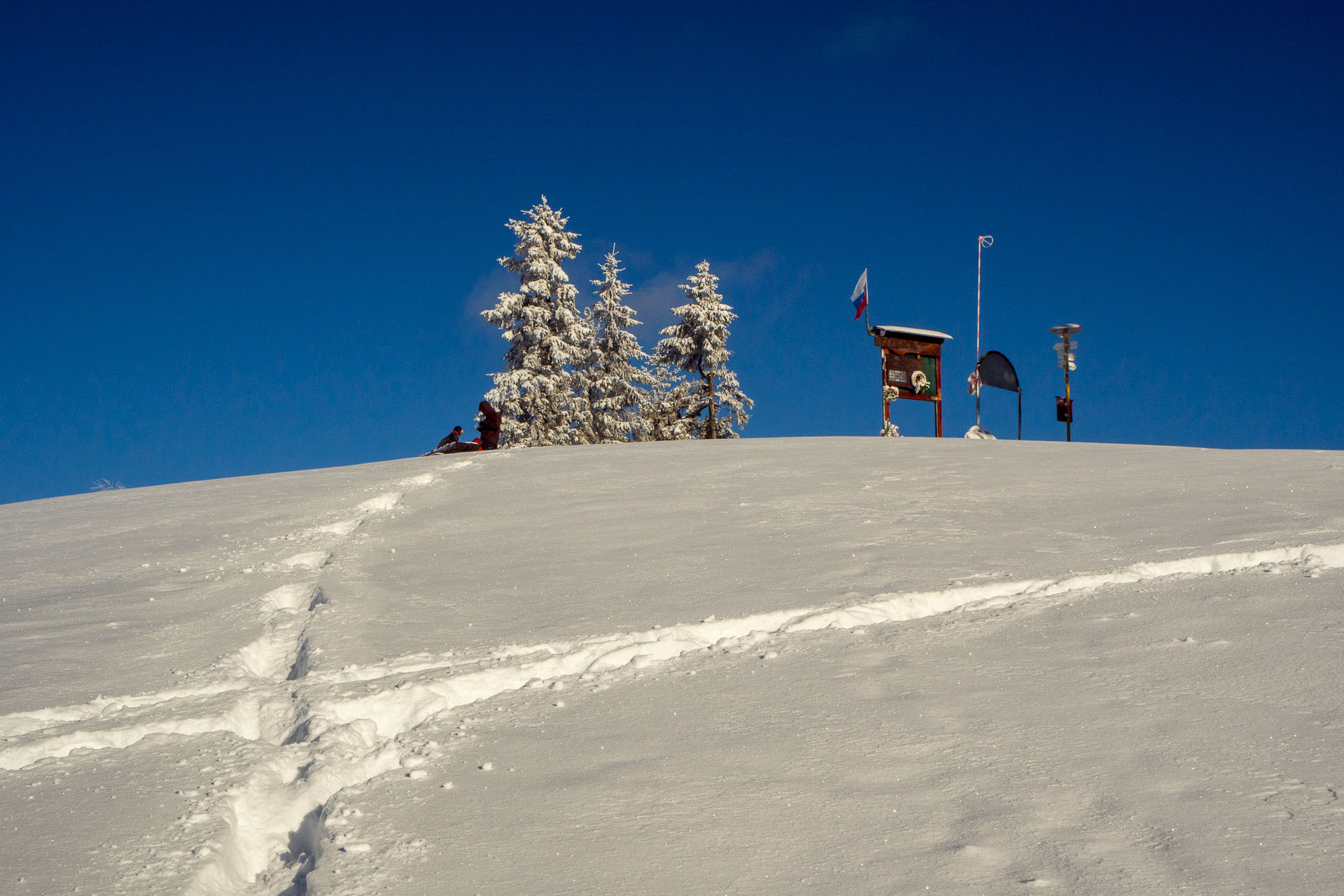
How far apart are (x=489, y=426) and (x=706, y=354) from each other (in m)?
8.53

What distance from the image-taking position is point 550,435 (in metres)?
25.2

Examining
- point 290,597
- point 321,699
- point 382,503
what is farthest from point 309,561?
point 321,699

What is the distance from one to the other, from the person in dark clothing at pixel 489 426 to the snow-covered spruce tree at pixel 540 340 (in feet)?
4.53

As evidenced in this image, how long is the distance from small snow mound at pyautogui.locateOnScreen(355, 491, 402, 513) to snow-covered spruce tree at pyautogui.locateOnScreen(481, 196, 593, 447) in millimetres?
15786

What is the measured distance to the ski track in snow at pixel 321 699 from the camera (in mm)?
2756

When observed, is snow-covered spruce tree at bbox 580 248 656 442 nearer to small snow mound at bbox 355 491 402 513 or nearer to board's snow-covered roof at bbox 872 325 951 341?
board's snow-covered roof at bbox 872 325 951 341

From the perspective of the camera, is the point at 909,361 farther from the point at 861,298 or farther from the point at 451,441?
the point at 451,441

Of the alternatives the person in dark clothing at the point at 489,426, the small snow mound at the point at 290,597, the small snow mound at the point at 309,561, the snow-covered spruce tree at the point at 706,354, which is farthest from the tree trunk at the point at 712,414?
the small snow mound at the point at 290,597

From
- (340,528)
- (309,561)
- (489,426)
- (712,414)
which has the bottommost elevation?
(309,561)

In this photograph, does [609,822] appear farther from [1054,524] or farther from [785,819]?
[1054,524]

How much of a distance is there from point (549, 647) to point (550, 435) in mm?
21429

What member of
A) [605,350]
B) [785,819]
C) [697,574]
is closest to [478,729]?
[785,819]

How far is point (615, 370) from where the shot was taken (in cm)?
2762

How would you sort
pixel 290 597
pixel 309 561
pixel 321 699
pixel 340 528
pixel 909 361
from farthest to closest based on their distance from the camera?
pixel 909 361 → pixel 340 528 → pixel 309 561 → pixel 290 597 → pixel 321 699
